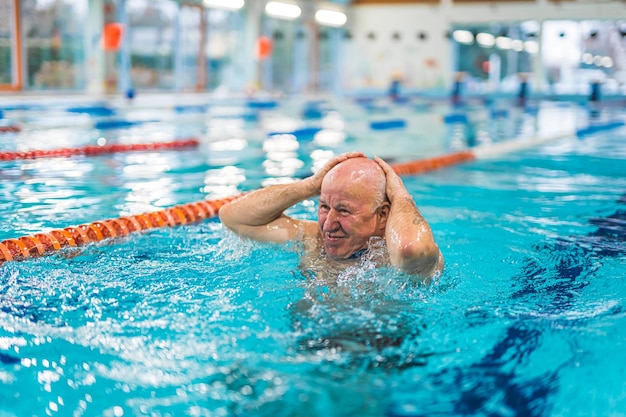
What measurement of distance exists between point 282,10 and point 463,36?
327 inches

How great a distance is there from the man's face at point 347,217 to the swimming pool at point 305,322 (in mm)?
147

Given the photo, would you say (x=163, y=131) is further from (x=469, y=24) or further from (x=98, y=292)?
(x=469, y=24)

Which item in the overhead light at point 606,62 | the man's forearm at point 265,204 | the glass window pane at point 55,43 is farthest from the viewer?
the overhead light at point 606,62

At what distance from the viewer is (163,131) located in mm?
11828

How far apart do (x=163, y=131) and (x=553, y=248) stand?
Answer: 8.76 meters

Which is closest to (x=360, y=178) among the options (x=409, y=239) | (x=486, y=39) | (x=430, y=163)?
(x=409, y=239)

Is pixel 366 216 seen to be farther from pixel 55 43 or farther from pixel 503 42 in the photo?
pixel 503 42

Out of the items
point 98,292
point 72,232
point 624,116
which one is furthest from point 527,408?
point 624,116

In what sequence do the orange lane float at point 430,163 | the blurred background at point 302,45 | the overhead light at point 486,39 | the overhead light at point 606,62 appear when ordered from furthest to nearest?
the overhead light at point 606,62 → the overhead light at point 486,39 → the blurred background at point 302,45 → the orange lane float at point 430,163

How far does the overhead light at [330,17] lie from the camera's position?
27709 millimetres

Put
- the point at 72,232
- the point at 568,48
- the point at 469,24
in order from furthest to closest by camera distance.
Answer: the point at 568,48 → the point at 469,24 → the point at 72,232

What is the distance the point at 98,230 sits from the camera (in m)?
4.08

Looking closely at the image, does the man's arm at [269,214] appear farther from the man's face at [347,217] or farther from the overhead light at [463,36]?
the overhead light at [463,36]

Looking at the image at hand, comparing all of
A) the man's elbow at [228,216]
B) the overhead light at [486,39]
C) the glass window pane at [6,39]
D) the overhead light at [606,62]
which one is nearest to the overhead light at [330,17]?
the overhead light at [486,39]
